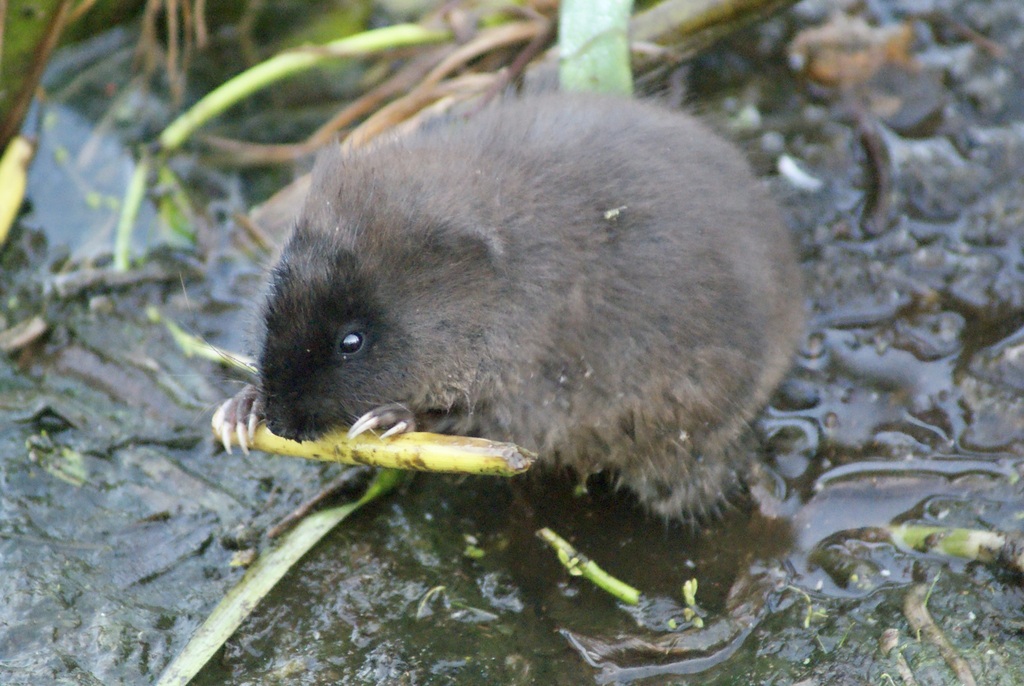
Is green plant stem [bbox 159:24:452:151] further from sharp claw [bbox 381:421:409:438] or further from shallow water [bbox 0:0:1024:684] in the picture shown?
sharp claw [bbox 381:421:409:438]

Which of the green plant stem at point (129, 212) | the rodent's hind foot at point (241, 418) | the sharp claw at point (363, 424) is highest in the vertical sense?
the sharp claw at point (363, 424)

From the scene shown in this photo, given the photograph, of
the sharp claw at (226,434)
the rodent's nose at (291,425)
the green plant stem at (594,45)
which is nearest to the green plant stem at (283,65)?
the green plant stem at (594,45)

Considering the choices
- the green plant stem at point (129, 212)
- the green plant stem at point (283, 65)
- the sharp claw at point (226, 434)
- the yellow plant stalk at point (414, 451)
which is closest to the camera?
the yellow plant stalk at point (414, 451)

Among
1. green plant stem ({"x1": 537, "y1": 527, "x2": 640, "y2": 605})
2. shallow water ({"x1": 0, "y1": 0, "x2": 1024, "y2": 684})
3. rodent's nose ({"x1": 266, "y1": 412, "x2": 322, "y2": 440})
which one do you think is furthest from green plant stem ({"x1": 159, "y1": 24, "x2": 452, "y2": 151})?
green plant stem ({"x1": 537, "y1": 527, "x2": 640, "y2": 605})

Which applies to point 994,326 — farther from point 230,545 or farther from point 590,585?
point 230,545

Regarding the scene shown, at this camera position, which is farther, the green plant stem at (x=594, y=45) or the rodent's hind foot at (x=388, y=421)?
the green plant stem at (x=594, y=45)

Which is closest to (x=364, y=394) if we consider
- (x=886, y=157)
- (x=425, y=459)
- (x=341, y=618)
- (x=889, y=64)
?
(x=425, y=459)

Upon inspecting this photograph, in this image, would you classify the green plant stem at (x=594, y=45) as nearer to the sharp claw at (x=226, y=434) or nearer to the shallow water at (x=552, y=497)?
the shallow water at (x=552, y=497)
